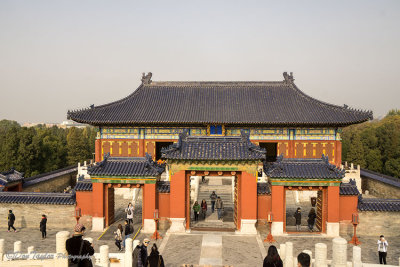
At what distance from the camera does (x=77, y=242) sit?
7184mm

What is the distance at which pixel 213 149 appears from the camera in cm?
1697

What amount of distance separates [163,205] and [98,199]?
11.1ft

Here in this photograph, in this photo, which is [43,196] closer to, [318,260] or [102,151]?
[102,151]

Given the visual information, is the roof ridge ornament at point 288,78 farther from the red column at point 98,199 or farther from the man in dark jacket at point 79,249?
the man in dark jacket at point 79,249

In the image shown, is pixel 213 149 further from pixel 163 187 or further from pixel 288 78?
pixel 288 78

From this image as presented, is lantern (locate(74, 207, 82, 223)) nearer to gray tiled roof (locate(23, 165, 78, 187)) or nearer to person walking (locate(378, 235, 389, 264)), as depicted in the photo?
gray tiled roof (locate(23, 165, 78, 187))

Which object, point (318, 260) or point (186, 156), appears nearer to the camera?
point (318, 260)

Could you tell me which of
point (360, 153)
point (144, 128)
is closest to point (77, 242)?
point (144, 128)

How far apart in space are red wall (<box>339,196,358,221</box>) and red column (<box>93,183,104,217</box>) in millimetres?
12132

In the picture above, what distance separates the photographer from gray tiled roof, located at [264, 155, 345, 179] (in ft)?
52.9

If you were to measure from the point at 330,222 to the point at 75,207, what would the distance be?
13.3 metres

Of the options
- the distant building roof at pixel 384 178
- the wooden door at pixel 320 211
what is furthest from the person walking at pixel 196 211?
the distant building roof at pixel 384 178

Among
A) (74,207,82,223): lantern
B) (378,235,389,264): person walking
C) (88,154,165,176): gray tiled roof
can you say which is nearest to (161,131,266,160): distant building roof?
(88,154,165,176): gray tiled roof

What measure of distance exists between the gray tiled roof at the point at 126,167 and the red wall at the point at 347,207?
30.7 ft
